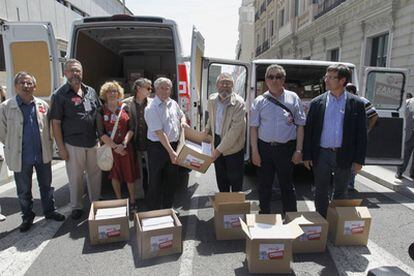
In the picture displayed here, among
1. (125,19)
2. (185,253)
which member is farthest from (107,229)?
(125,19)

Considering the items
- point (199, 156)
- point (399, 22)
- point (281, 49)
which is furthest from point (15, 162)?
point (281, 49)

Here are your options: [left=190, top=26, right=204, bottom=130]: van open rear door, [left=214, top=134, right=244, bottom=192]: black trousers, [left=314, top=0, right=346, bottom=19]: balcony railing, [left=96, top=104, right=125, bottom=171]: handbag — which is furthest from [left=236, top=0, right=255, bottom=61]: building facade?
[left=96, top=104, right=125, bottom=171]: handbag

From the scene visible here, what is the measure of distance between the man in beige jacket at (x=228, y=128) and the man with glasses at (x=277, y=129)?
185mm

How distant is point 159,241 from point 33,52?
339cm

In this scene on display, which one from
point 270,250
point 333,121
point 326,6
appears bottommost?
point 270,250

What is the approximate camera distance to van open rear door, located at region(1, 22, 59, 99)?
4551 millimetres

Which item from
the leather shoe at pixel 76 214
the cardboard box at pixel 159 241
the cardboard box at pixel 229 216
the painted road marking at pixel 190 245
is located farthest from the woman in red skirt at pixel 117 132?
the cardboard box at pixel 229 216

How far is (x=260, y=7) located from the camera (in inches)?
1533

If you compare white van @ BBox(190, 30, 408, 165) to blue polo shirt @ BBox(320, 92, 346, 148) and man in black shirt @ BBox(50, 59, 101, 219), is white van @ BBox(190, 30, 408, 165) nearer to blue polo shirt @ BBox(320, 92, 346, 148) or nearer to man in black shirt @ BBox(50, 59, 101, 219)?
man in black shirt @ BBox(50, 59, 101, 219)

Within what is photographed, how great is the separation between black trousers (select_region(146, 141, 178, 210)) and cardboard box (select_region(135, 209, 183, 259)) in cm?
70

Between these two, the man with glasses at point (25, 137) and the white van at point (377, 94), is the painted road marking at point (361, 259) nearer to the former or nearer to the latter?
the white van at point (377, 94)

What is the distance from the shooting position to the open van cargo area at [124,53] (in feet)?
19.0

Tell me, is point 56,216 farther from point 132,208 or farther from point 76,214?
point 132,208

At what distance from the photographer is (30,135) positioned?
374cm
